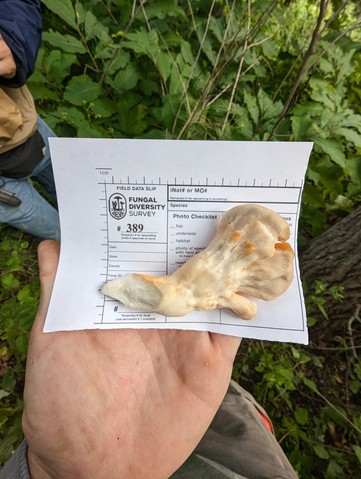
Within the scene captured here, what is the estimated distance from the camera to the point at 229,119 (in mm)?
1653

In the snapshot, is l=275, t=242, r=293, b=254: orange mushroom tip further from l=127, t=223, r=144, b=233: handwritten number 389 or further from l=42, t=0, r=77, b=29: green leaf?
l=42, t=0, r=77, b=29: green leaf

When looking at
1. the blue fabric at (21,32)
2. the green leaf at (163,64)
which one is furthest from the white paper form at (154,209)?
the green leaf at (163,64)

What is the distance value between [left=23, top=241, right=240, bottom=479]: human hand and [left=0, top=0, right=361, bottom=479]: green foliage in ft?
1.41

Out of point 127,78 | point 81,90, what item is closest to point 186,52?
point 127,78

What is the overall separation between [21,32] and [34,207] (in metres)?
0.80

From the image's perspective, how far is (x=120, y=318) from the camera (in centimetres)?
105

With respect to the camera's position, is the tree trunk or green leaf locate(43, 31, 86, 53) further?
Answer: green leaf locate(43, 31, 86, 53)

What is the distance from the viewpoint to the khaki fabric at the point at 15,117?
4.11 ft

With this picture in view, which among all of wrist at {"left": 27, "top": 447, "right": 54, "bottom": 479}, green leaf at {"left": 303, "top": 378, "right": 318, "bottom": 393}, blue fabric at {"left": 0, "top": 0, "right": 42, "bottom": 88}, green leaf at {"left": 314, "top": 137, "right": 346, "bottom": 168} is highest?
blue fabric at {"left": 0, "top": 0, "right": 42, "bottom": 88}

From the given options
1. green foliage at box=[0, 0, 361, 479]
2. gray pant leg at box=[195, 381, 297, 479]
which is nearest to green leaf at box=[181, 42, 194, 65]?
green foliage at box=[0, 0, 361, 479]

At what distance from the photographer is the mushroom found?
1.00m

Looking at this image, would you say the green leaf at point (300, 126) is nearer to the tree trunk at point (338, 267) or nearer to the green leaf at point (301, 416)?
the tree trunk at point (338, 267)

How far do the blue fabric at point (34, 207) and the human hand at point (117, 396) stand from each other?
640 mm

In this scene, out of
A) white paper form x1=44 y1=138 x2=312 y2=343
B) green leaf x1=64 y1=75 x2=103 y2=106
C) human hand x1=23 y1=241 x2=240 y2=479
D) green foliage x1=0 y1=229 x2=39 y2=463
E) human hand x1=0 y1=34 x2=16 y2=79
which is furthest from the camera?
green leaf x1=64 y1=75 x2=103 y2=106
